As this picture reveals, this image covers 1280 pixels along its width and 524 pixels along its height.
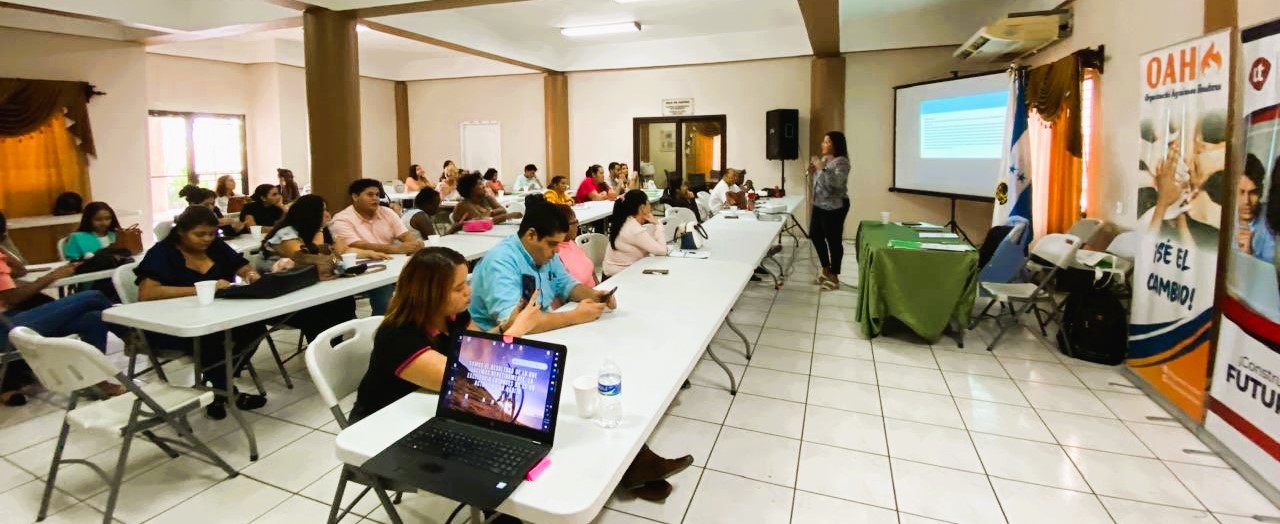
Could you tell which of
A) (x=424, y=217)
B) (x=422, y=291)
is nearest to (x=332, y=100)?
(x=424, y=217)

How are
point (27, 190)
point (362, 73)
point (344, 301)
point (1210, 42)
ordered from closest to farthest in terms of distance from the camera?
point (1210, 42), point (344, 301), point (27, 190), point (362, 73)

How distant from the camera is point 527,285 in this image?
8.38 feet

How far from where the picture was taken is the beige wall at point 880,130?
8367mm

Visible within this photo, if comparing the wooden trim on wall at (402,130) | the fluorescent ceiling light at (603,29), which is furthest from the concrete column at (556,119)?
the wooden trim on wall at (402,130)

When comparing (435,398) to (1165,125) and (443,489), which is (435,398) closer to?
(443,489)

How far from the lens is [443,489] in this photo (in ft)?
4.13

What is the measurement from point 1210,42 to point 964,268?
1.66 m

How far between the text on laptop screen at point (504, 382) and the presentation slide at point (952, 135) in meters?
5.90

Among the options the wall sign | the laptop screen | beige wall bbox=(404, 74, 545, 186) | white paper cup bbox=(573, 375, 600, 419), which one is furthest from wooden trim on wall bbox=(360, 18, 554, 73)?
white paper cup bbox=(573, 375, 600, 419)

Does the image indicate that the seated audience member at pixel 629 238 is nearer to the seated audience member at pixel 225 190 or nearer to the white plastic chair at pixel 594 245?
the white plastic chair at pixel 594 245

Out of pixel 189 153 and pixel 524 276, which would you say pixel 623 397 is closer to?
pixel 524 276

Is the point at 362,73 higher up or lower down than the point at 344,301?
higher up

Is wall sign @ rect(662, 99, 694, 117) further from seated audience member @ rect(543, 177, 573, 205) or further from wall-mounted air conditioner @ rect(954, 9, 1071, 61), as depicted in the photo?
wall-mounted air conditioner @ rect(954, 9, 1071, 61)

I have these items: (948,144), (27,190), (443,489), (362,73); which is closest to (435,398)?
(443,489)
